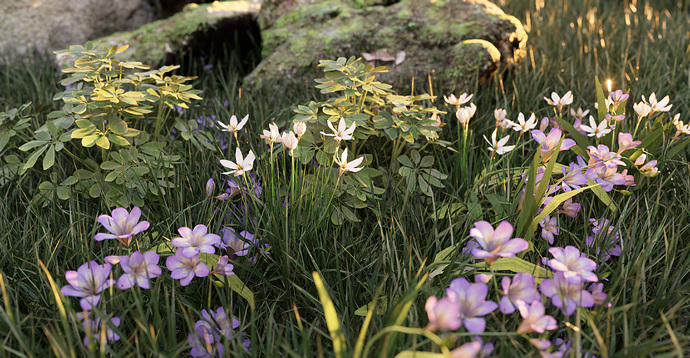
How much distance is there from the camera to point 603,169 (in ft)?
4.47

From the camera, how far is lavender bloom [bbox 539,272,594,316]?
2.99 feet

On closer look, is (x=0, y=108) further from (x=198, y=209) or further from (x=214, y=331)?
(x=214, y=331)

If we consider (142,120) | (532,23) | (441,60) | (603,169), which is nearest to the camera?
(603,169)

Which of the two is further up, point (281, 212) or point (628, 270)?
point (281, 212)

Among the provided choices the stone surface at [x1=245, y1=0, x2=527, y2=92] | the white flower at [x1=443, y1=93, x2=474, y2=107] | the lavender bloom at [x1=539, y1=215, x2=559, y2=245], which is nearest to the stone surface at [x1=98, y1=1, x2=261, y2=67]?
the stone surface at [x1=245, y1=0, x2=527, y2=92]

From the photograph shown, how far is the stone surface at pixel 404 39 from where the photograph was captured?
2.53 meters

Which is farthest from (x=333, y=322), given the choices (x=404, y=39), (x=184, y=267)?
(x=404, y=39)

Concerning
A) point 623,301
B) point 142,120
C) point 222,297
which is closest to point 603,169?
point 623,301

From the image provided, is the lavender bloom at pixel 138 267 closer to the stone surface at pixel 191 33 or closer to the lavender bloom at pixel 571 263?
the lavender bloom at pixel 571 263

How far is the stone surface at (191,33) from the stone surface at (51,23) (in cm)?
53

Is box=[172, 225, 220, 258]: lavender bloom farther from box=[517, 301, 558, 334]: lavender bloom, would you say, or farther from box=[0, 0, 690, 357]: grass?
box=[517, 301, 558, 334]: lavender bloom

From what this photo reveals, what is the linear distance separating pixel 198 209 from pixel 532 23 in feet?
10.9

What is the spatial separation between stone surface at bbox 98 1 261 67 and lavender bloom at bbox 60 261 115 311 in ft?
7.29

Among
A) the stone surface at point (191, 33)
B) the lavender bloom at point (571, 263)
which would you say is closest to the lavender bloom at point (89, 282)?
the lavender bloom at point (571, 263)
